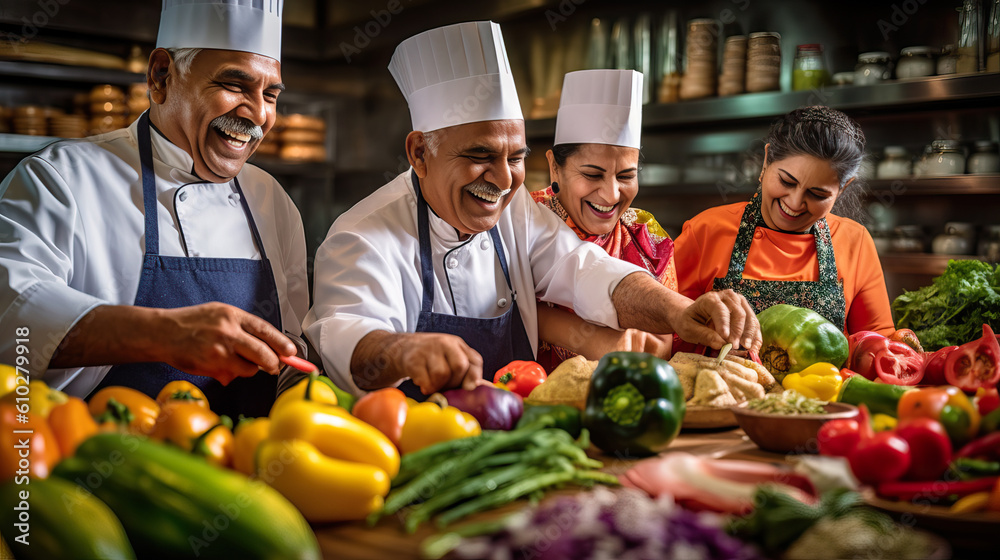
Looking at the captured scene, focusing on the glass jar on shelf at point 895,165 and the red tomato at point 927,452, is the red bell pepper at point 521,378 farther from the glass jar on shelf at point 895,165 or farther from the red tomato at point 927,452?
the glass jar on shelf at point 895,165

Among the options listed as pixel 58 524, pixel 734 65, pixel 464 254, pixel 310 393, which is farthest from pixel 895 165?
pixel 58 524

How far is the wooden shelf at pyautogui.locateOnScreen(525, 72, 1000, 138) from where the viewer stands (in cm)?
358

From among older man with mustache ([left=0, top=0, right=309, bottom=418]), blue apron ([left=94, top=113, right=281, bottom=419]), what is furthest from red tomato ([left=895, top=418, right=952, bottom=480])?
blue apron ([left=94, top=113, right=281, bottom=419])

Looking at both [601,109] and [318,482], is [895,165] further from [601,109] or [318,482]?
[318,482]

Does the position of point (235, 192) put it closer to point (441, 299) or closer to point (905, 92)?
point (441, 299)

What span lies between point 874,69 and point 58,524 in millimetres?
4031

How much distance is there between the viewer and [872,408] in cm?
161

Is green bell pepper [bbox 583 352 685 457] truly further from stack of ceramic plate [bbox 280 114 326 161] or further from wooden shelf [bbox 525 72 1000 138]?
stack of ceramic plate [bbox 280 114 326 161]

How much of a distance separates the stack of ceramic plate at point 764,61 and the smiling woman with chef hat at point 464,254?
7.45ft

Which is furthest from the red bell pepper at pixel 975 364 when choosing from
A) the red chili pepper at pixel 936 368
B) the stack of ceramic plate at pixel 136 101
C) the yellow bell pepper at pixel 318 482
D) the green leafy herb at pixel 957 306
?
the stack of ceramic plate at pixel 136 101

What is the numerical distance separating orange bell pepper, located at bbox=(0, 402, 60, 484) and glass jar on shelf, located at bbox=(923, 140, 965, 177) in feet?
12.7

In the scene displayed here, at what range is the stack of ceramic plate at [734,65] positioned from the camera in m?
4.24

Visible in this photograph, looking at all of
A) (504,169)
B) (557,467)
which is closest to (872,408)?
(557,467)

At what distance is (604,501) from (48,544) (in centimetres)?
66
